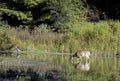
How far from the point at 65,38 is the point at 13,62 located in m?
7.98

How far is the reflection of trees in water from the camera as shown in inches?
540

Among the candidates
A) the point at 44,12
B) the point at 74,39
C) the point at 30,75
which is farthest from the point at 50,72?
the point at 44,12

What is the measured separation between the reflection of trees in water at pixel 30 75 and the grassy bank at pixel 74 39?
9.72m

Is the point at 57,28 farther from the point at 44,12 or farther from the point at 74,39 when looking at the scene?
the point at 74,39

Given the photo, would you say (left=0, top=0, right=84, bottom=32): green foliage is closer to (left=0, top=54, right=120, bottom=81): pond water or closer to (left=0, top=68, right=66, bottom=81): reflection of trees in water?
(left=0, top=54, right=120, bottom=81): pond water

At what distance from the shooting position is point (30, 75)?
14.8m

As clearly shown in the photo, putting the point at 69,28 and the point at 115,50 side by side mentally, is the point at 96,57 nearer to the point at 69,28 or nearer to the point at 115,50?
the point at 115,50

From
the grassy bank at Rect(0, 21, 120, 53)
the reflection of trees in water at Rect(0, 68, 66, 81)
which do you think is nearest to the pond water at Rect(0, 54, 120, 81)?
the reflection of trees in water at Rect(0, 68, 66, 81)

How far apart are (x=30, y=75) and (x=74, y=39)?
11.9 metres

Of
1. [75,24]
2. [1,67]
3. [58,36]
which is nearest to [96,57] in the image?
[58,36]

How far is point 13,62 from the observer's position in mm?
19312

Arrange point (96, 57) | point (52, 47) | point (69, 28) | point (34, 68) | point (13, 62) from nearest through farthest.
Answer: point (34, 68)
point (13, 62)
point (96, 57)
point (52, 47)
point (69, 28)

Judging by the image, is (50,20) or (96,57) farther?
(50,20)

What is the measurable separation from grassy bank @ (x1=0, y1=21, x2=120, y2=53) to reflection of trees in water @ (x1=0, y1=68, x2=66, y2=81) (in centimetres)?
972
